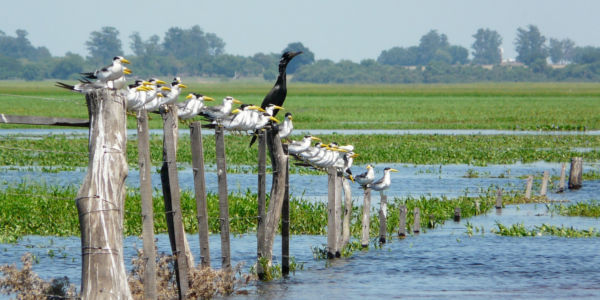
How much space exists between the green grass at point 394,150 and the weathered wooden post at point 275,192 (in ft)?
64.2

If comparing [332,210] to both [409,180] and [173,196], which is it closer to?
[173,196]

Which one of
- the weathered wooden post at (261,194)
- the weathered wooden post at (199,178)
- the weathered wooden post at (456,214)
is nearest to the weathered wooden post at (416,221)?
the weathered wooden post at (456,214)

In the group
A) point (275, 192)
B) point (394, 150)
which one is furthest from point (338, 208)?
point (394, 150)

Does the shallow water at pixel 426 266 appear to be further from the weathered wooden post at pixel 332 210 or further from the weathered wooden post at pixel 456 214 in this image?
the weathered wooden post at pixel 456 214

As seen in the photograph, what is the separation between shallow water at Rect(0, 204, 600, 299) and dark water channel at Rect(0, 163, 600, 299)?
0.06 feet

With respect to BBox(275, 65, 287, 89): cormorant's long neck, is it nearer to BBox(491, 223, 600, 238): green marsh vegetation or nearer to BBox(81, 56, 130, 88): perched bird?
BBox(81, 56, 130, 88): perched bird

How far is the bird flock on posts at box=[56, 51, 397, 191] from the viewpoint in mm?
11930

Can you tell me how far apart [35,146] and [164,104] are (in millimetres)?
31089

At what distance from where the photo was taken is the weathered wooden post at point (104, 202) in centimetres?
1020

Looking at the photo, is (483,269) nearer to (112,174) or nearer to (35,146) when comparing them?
(112,174)

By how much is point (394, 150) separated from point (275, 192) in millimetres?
27737

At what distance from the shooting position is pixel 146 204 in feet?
37.5

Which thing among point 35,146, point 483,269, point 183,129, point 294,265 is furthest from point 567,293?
point 183,129

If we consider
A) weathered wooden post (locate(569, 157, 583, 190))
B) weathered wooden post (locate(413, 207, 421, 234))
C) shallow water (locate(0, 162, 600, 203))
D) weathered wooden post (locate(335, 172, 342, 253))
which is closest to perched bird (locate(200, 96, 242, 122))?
weathered wooden post (locate(335, 172, 342, 253))
